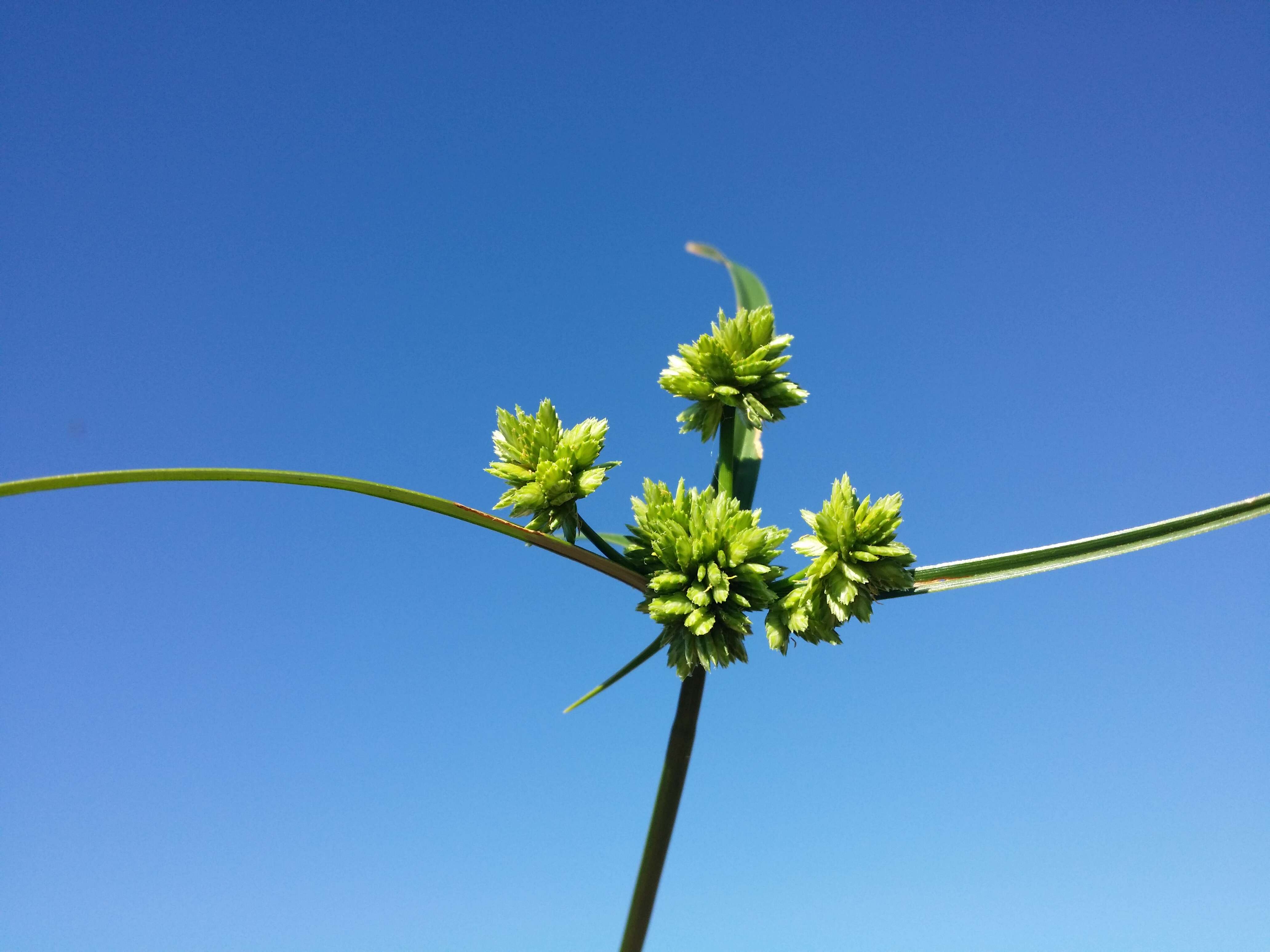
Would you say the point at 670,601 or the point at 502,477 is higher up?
the point at 502,477

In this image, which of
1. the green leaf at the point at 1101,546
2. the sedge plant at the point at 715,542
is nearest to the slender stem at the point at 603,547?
the sedge plant at the point at 715,542

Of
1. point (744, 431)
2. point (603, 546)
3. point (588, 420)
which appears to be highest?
point (744, 431)

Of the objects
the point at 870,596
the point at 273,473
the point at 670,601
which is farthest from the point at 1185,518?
the point at 273,473

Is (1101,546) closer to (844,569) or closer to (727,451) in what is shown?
(844,569)

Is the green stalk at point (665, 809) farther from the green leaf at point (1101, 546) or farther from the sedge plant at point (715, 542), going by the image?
the green leaf at point (1101, 546)

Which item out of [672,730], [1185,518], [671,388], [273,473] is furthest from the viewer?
[671,388]

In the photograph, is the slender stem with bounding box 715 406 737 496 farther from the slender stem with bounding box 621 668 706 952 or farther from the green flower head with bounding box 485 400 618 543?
the slender stem with bounding box 621 668 706 952

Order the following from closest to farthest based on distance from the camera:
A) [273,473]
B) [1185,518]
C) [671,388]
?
[273,473] < [1185,518] < [671,388]

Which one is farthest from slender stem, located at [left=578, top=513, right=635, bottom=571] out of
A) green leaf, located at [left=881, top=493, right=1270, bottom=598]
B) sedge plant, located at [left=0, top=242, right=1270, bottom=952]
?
green leaf, located at [left=881, top=493, right=1270, bottom=598]

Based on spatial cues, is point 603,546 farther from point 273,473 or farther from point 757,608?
point 273,473
